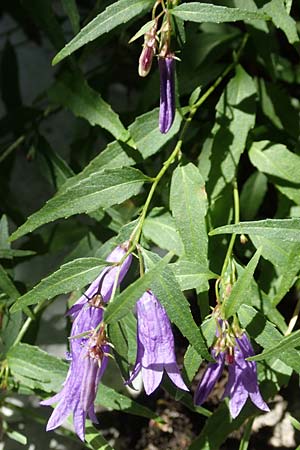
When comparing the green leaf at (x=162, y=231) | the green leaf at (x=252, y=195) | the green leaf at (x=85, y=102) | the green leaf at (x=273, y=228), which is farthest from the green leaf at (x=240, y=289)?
the green leaf at (x=252, y=195)

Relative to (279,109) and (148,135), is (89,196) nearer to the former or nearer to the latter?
(148,135)

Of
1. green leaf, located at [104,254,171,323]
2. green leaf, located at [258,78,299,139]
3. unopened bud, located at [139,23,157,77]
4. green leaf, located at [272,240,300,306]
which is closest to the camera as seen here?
green leaf, located at [104,254,171,323]

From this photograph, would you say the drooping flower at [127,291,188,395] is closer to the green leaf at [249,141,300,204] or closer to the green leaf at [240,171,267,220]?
the green leaf at [249,141,300,204]

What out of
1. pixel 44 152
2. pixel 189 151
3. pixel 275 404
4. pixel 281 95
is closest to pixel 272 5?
pixel 281 95

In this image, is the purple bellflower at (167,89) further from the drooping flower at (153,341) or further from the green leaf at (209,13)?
the drooping flower at (153,341)

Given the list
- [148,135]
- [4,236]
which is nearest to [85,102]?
[148,135]

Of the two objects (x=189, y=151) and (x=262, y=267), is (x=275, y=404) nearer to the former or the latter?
(x=262, y=267)

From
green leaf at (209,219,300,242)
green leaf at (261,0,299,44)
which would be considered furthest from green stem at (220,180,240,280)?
green leaf at (261,0,299,44)
